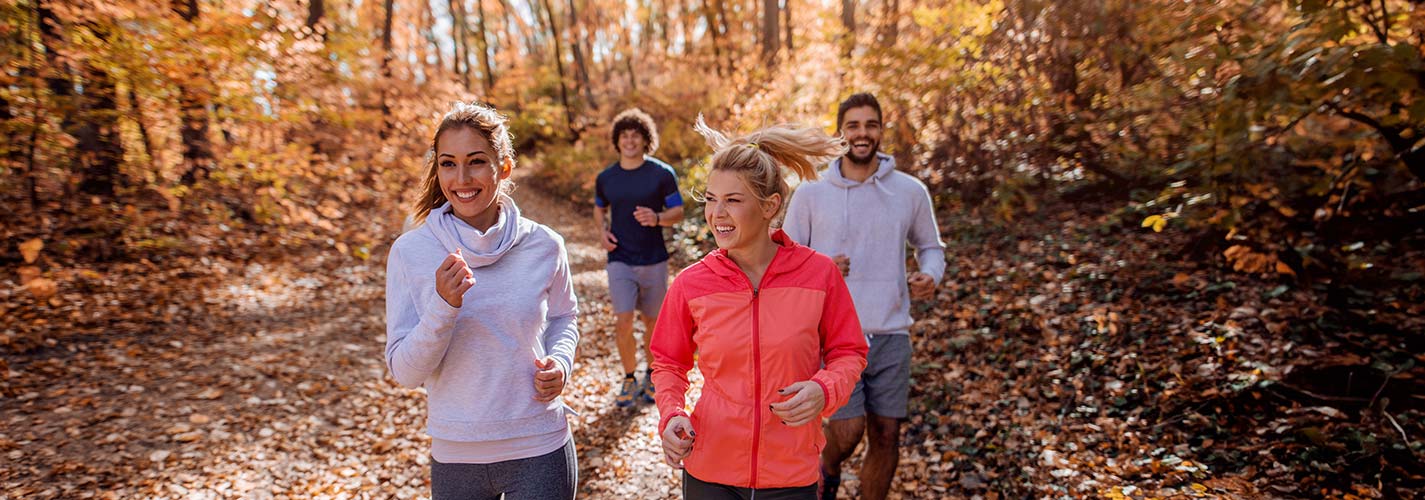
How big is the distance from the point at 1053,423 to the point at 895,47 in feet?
21.0

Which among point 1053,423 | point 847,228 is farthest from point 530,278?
point 1053,423

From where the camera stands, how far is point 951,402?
5.86m

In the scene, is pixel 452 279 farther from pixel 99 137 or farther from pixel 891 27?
pixel 891 27

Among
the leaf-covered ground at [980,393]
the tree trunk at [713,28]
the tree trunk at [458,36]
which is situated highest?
the tree trunk at [458,36]

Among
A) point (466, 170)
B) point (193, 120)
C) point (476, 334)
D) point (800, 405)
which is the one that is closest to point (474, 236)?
point (466, 170)

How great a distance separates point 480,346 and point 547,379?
261 mm

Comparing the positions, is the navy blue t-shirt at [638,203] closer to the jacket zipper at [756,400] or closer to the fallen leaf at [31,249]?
the jacket zipper at [756,400]

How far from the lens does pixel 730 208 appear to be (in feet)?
8.04

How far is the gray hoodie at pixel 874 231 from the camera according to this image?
3.85 m

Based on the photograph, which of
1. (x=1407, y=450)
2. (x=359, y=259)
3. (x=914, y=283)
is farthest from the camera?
(x=359, y=259)

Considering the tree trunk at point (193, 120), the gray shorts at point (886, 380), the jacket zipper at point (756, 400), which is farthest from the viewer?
the tree trunk at point (193, 120)

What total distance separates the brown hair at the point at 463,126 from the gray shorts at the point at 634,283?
3119mm

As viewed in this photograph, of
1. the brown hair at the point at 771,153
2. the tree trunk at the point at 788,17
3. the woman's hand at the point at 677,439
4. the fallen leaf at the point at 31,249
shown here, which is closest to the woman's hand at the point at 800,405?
the woman's hand at the point at 677,439

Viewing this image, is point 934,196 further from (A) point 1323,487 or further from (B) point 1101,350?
(A) point 1323,487
